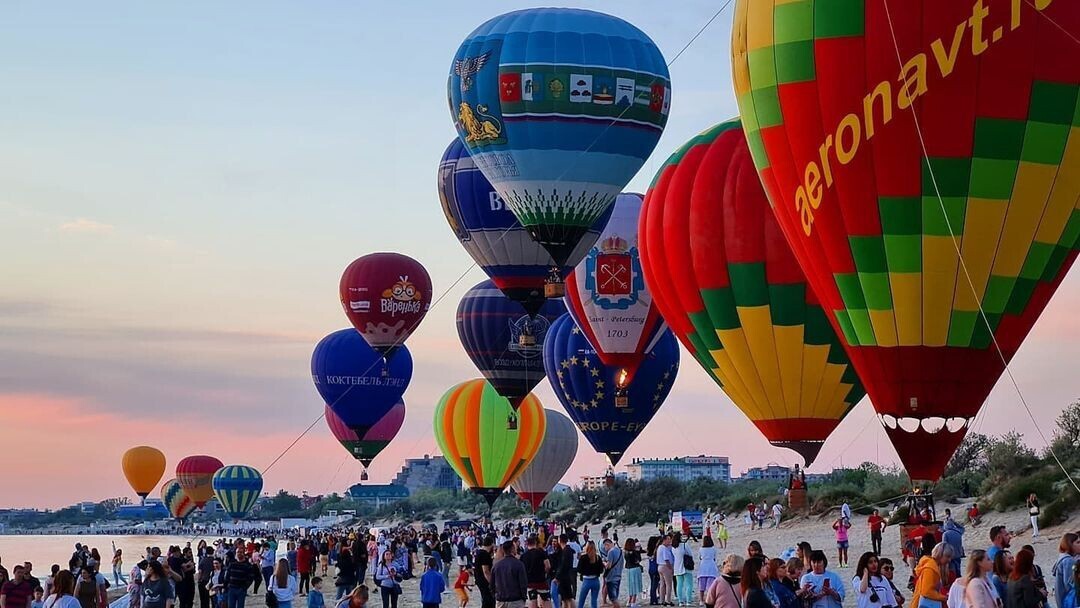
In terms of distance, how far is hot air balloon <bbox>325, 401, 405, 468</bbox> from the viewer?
1833 inches

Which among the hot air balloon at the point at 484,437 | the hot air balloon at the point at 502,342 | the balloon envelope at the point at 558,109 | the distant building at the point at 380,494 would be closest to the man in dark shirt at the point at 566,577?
the balloon envelope at the point at 558,109

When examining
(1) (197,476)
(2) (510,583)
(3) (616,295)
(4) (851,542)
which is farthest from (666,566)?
(1) (197,476)

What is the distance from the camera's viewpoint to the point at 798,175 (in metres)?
16.2

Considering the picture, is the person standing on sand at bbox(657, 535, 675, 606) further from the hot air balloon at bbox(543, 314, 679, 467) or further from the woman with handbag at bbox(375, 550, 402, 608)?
the hot air balloon at bbox(543, 314, 679, 467)

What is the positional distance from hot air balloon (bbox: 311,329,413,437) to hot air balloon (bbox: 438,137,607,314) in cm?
1500

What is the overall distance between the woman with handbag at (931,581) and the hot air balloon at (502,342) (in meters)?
26.0

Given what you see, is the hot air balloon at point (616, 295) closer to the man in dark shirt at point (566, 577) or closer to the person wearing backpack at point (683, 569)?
the person wearing backpack at point (683, 569)

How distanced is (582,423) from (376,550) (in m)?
6.93

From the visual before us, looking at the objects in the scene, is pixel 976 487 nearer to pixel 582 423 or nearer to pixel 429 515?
pixel 582 423

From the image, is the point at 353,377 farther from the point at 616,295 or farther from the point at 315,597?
the point at 315,597

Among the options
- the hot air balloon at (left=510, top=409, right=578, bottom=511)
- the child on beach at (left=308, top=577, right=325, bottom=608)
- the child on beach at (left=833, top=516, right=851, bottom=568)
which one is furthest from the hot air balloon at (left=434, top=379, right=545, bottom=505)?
the child on beach at (left=308, top=577, right=325, bottom=608)

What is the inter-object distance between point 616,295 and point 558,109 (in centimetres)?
617

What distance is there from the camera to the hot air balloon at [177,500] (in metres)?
64.4

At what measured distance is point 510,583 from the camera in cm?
1339
